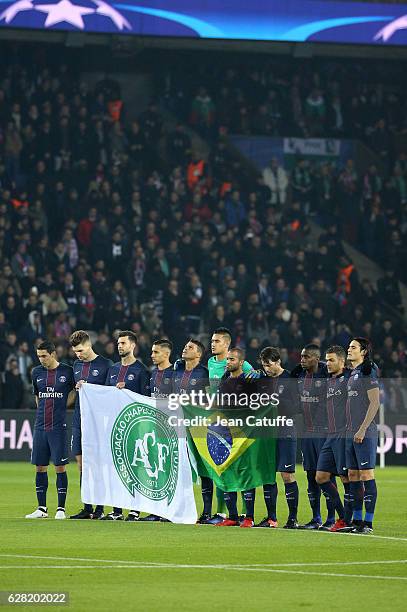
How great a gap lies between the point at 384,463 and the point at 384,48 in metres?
13.3

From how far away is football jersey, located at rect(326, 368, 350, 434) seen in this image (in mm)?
13789

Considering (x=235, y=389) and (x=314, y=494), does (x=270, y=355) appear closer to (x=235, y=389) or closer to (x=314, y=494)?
(x=235, y=389)

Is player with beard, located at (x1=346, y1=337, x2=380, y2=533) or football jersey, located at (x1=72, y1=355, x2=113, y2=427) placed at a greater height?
football jersey, located at (x1=72, y1=355, x2=113, y2=427)

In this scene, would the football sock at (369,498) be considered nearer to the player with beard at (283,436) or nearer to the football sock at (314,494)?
the football sock at (314,494)

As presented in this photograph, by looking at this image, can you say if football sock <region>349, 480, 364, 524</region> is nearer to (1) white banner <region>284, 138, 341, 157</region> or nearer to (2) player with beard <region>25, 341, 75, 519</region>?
(2) player with beard <region>25, 341, 75, 519</region>

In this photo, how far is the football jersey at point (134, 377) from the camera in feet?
49.2

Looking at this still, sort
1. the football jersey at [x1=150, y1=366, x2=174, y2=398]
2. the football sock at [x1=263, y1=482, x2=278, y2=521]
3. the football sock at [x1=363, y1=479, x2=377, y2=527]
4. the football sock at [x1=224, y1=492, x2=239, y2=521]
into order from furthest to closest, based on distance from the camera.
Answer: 1. the football jersey at [x1=150, y1=366, x2=174, y2=398]
2. the football sock at [x1=224, y1=492, x2=239, y2=521]
3. the football sock at [x1=263, y1=482, x2=278, y2=521]
4. the football sock at [x1=363, y1=479, x2=377, y2=527]

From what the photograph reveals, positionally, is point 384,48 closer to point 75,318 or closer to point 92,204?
point 92,204

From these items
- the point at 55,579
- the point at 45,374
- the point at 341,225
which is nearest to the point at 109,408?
the point at 45,374

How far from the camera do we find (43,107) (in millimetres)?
31531

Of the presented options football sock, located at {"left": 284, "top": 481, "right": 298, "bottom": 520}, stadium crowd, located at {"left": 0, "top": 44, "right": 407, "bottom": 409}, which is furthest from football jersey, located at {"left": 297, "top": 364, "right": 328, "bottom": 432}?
stadium crowd, located at {"left": 0, "top": 44, "right": 407, "bottom": 409}

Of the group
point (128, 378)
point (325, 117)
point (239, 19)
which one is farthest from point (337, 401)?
point (325, 117)

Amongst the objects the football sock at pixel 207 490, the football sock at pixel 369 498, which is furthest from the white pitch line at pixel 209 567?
the football sock at pixel 207 490

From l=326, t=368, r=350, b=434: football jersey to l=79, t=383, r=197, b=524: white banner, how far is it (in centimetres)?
156
